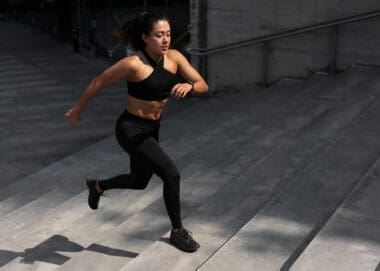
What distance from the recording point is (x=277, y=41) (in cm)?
985

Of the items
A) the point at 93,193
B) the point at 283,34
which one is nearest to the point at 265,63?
the point at 283,34

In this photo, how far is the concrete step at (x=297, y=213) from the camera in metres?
3.73

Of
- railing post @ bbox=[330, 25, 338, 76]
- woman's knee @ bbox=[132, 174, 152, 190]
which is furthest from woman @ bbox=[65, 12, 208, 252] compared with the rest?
railing post @ bbox=[330, 25, 338, 76]

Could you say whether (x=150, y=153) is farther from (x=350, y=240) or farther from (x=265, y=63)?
(x=265, y=63)

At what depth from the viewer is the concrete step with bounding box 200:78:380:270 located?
3.73m

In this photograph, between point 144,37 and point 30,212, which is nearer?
point 144,37

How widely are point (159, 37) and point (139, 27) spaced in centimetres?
18

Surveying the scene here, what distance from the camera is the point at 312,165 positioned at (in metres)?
5.34

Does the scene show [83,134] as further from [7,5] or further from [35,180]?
[7,5]

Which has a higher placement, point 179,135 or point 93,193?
point 93,193

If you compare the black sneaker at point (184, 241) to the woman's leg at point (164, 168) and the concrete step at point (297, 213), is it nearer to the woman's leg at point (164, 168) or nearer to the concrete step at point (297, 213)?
the woman's leg at point (164, 168)

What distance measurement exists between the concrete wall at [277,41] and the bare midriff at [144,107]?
223 inches

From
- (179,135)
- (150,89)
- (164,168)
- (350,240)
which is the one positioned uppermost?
(150,89)

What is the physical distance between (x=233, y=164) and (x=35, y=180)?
2438 mm
